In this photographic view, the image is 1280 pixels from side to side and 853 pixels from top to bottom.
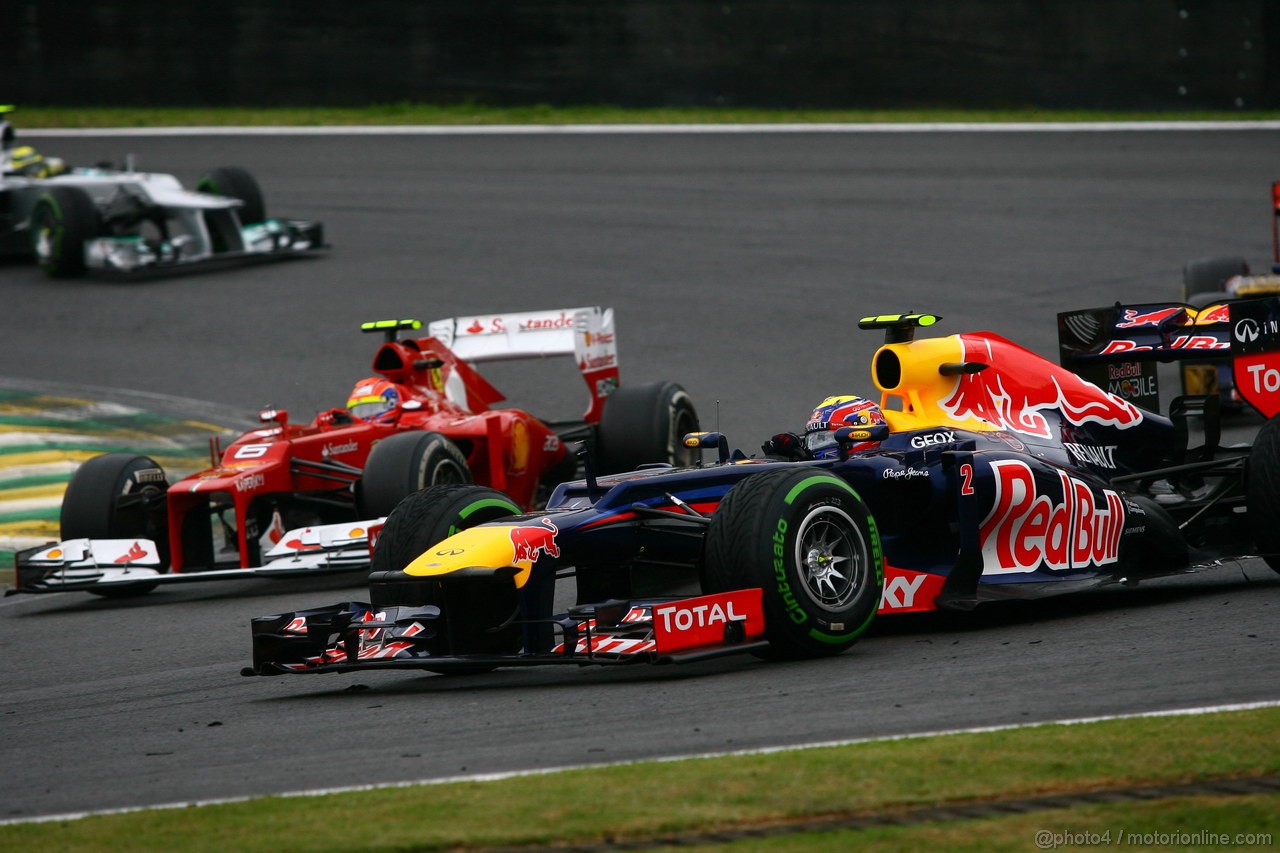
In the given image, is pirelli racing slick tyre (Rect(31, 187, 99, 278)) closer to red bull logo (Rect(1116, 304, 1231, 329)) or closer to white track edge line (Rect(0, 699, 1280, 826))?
red bull logo (Rect(1116, 304, 1231, 329))

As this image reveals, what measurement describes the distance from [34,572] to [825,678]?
6310 millimetres

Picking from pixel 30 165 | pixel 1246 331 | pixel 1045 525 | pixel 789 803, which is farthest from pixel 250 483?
pixel 30 165

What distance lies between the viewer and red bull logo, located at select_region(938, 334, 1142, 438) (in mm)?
9578

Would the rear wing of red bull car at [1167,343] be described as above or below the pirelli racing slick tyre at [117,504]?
above

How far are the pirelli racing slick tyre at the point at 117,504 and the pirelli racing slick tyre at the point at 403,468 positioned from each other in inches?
61.7

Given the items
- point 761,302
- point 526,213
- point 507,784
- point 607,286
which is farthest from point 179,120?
point 507,784

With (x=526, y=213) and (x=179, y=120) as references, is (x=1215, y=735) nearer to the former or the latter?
(x=526, y=213)

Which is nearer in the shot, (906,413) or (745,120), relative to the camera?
(906,413)

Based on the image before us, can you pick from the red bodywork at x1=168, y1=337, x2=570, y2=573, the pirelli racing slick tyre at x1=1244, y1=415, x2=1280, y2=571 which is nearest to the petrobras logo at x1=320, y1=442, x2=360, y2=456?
the red bodywork at x1=168, y1=337, x2=570, y2=573

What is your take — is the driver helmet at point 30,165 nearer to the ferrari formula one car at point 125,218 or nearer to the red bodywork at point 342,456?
the ferrari formula one car at point 125,218

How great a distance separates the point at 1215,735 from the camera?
6066mm

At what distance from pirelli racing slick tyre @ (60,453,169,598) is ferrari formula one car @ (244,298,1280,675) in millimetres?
4428

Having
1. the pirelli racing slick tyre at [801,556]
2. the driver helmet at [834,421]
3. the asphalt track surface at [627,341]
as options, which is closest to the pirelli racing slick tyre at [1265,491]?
the asphalt track surface at [627,341]

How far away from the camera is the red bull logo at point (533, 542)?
7898 mm
